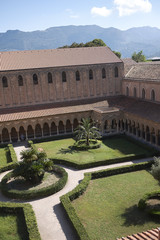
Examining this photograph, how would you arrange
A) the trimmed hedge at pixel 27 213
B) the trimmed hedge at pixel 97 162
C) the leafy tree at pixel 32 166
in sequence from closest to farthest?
1. the trimmed hedge at pixel 27 213
2. the leafy tree at pixel 32 166
3. the trimmed hedge at pixel 97 162

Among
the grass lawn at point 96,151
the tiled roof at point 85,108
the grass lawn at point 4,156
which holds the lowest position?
the grass lawn at point 4,156

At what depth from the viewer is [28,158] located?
25.0 m

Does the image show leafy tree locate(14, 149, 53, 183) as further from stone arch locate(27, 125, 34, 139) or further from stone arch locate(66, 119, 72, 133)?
stone arch locate(66, 119, 72, 133)

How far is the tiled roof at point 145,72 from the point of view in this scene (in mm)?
39875

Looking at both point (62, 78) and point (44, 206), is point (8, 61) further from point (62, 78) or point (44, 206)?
point (44, 206)

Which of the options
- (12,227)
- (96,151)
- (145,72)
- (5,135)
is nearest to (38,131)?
(5,135)

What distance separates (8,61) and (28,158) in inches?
945

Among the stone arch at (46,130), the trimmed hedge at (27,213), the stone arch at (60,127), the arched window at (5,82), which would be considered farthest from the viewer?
the stone arch at (60,127)

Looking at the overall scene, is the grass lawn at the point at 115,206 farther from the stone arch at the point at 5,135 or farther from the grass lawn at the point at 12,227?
the stone arch at the point at 5,135

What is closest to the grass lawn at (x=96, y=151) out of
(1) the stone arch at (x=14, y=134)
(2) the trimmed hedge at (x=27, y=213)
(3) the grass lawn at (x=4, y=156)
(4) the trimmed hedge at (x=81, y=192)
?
(4) the trimmed hedge at (x=81, y=192)

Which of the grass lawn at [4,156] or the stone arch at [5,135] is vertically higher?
the stone arch at [5,135]

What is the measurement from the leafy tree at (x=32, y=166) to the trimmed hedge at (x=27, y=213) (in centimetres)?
404

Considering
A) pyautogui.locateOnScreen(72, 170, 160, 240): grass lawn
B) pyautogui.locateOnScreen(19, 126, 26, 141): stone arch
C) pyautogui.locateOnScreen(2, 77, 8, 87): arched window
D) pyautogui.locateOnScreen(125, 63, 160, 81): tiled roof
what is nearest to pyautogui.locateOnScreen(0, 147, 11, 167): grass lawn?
pyautogui.locateOnScreen(19, 126, 26, 141): stone arch

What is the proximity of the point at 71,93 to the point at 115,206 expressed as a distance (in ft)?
93.7
